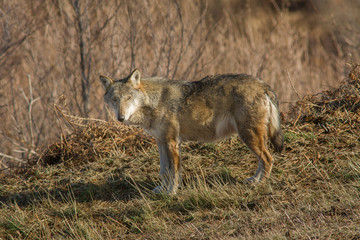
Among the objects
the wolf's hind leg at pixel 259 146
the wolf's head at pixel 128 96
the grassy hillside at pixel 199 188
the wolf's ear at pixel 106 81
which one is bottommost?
the grassy hillside at pixel 199 188

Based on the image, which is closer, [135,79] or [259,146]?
[259,146]

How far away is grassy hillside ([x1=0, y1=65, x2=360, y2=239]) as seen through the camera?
193 inches

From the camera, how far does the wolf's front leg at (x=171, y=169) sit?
A: 6.11m

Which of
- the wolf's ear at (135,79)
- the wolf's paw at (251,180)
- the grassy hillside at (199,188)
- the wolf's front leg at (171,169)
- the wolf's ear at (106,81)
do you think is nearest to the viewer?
the grassy hillside at (199,188)

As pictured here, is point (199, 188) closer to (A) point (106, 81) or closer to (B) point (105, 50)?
(A) point (106, 81)

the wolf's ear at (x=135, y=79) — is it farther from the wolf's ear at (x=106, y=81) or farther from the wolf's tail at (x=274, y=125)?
the wolf's tail at (x=274, y=125)

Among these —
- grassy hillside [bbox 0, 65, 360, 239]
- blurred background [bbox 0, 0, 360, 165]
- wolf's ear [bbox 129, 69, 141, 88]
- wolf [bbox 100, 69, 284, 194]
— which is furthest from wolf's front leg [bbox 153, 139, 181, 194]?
blurred background [bbox 0, 0, 360, 165]

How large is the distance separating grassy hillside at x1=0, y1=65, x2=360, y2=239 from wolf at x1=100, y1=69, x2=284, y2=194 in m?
0.44

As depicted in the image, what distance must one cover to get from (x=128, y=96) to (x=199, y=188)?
5.48ft

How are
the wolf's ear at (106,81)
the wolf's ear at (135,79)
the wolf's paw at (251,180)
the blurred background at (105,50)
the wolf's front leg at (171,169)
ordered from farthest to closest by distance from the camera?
the blurred background at (105,50), the wolf's ear at (106,81), the wolf's ear at (135,79), the wolf's front leg at (171,169), the wolf's paw at (251,180)

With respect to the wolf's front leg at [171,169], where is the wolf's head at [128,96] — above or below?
above

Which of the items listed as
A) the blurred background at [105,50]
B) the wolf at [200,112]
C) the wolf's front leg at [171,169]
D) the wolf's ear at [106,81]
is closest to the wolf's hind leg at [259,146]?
the wolf at [200,112]

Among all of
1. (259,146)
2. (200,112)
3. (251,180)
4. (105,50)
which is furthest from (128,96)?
(105,50)

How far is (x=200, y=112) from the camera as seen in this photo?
6.30 metres
